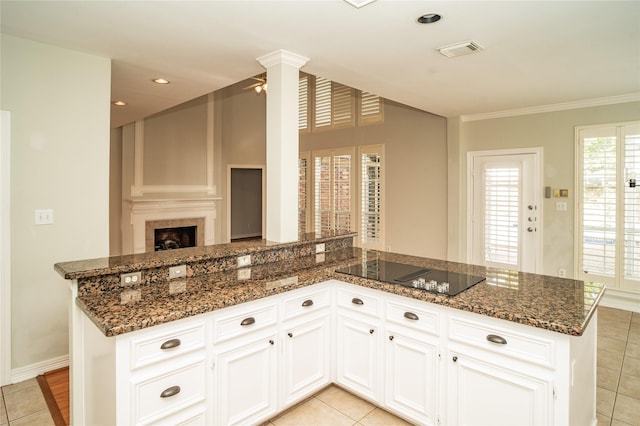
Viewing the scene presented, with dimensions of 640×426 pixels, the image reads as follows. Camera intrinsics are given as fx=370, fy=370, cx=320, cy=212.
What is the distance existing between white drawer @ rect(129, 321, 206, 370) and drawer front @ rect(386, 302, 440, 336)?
3.59 feet

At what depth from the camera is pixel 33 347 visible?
113 inches

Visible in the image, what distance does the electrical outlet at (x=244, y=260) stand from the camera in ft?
8.80

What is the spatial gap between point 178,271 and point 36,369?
1626 millimetres

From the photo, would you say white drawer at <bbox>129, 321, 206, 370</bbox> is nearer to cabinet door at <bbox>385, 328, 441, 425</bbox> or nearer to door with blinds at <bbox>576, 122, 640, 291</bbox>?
cabinet door at <bbox>385, 328, 441, 425</bbox>

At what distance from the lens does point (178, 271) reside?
2.37m

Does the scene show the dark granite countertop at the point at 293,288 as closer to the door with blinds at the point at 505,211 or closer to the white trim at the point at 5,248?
the white trim at the point at 5,248

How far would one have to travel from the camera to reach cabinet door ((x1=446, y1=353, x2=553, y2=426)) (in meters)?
1.69

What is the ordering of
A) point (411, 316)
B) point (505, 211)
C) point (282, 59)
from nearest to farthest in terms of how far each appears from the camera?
1. point (411, 316)
2. point (282, 59)
3. point (505, 211)

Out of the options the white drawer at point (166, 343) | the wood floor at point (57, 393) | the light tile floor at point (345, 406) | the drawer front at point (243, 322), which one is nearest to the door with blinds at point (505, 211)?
the light tile floor at point (345, 406)

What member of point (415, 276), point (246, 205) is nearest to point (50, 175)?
point (415, 276)

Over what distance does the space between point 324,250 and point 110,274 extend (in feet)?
5.65

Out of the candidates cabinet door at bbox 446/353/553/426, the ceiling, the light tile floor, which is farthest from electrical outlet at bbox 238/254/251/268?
the ceiling

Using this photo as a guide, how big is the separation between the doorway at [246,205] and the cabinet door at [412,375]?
8.45 m

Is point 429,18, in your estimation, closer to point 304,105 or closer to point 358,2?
point 358,2
